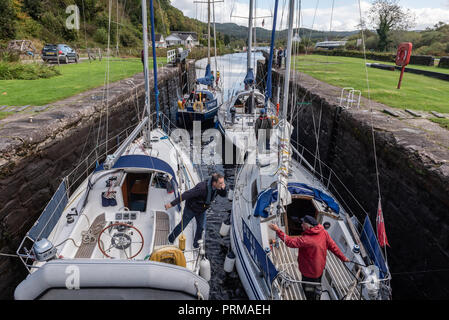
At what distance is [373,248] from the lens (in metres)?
4.40

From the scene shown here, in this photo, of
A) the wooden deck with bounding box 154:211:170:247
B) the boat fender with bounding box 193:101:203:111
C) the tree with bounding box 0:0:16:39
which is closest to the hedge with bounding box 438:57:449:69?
the boat fender with bounding box 193:101:203:111

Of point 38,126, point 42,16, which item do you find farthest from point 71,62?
point 38,126

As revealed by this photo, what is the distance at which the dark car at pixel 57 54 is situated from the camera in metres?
17.9

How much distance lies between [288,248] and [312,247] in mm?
1929

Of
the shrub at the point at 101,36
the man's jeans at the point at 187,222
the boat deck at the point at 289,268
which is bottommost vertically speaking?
the boat deck at the point at 289,268

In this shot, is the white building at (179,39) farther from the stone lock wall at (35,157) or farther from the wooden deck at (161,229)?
the wooden deck at (161,229)

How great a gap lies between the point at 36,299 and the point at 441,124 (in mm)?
9082

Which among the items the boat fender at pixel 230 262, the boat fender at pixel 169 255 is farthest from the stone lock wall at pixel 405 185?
the boat fender at pixel 169 255

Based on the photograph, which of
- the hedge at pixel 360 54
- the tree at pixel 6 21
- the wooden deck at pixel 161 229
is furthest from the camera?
the hedge at pixel 360 54

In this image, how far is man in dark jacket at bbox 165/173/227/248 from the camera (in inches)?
182

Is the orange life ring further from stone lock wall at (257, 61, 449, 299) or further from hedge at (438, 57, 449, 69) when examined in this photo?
hedge at (438, 57, 449, 69)

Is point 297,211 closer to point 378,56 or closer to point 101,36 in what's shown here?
point 378,56

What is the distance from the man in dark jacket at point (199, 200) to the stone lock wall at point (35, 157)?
2988mm

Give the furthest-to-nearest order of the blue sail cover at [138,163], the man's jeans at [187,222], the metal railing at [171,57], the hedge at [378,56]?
the metal railing at [171,57], the hedge at [378,56], the blue sail cover at [138,163], the man's jeans at [187,222]
